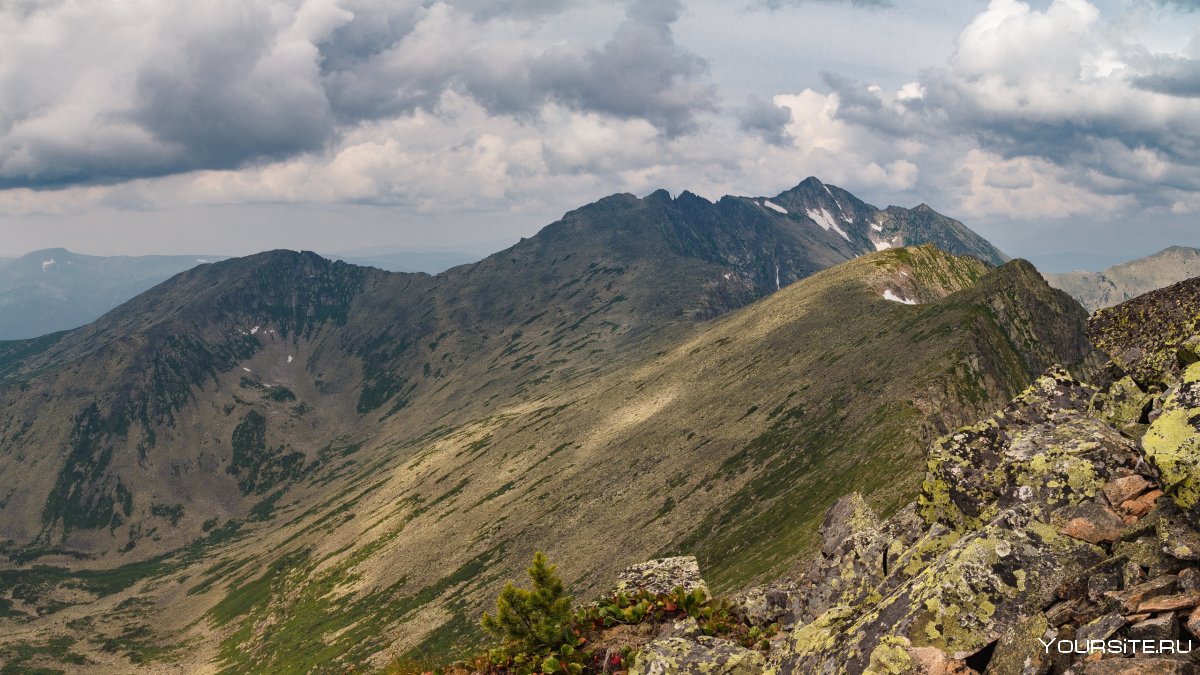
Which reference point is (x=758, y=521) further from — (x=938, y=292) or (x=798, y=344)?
(x=938, y=292)

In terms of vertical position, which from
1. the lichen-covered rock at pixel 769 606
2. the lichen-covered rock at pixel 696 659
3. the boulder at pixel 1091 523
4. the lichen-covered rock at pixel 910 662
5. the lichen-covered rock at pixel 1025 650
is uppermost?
the boulder at pixel 1091 523

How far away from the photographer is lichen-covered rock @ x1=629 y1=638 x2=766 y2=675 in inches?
685

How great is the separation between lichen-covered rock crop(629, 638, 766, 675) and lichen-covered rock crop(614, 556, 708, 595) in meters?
6.93

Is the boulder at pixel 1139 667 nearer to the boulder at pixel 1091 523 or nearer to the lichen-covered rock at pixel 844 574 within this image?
the boulder at pixel 1091 523

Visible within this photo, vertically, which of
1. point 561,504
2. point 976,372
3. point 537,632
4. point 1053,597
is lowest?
point 561,504

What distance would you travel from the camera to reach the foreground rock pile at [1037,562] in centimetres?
1138

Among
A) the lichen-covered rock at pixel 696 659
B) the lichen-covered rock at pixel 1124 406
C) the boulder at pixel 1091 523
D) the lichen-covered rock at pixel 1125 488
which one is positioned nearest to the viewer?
the boulder at pixel 1091 523

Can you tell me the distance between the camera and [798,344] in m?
171

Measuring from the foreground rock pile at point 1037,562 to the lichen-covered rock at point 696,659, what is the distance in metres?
0.05

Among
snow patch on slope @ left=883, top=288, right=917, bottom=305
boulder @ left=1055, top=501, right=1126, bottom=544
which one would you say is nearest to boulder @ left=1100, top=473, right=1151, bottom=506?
boulder @ left=1055, top=501, right=1126, bottom=544

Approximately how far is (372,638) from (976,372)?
5303 inches

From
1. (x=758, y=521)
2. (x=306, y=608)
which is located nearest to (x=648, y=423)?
(x=758, y=521)

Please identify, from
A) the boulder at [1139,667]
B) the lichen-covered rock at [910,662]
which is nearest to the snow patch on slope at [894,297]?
the lichen-covered rock at [910,662]

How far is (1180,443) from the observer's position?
43.6ft
